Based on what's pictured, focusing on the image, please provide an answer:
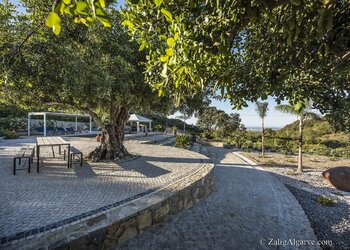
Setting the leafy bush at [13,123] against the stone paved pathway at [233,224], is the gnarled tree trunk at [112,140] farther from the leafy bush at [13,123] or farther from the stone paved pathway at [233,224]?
the leafy bush at [13,123]

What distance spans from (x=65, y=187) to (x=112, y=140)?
12.0 feet

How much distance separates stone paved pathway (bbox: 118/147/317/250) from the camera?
3.54 meters

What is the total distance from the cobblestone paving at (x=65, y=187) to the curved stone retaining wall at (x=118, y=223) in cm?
57

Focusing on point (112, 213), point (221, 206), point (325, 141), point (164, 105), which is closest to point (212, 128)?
point (325, 141)

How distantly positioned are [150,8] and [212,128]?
32.8 m

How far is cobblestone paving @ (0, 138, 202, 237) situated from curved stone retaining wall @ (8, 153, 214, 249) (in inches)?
22.3

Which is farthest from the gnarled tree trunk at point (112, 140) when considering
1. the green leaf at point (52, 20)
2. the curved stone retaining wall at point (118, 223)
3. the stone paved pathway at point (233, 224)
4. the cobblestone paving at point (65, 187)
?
the green leaf at point (52, 20)

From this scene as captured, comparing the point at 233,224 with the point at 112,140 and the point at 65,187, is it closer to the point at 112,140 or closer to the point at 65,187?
the point at 65,187

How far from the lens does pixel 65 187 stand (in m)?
4.92

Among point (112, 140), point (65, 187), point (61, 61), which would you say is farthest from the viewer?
point (112, 140)

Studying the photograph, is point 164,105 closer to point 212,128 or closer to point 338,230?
point 338,230

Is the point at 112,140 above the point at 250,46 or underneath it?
underneath

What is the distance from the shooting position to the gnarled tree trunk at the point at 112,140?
27.5 feet

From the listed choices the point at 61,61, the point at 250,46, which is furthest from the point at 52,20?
the point at 61,61
